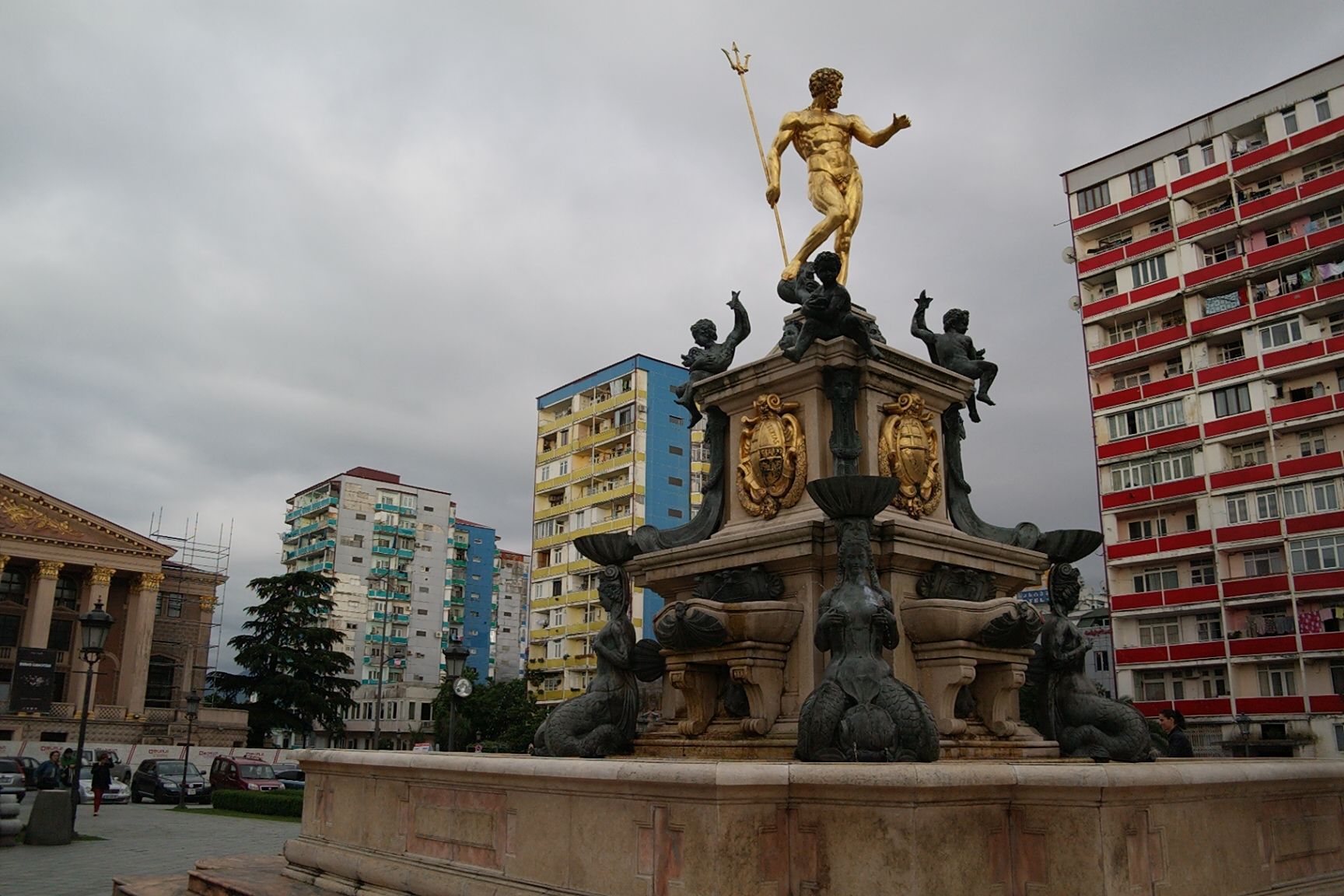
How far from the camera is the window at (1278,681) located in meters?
40.5

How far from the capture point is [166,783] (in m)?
33.1

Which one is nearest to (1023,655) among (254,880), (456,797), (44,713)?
(456,797)

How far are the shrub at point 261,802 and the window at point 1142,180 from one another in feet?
143

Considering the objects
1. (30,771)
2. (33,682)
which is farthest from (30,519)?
(30,771)

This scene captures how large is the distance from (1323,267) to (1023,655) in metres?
41.3

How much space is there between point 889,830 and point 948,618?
143 inches

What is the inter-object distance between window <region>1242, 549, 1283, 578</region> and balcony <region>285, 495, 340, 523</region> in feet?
247

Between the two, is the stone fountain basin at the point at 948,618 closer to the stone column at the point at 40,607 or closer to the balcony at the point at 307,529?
the stone column at the point at 40,607

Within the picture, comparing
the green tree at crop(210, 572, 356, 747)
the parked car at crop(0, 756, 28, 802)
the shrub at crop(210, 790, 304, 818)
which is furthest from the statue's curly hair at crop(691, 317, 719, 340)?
the green tree at crop(210, 572, 356, 747)

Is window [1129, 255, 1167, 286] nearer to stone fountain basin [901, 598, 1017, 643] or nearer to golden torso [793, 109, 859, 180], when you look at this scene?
golden torso [793, 109, 859, 180]

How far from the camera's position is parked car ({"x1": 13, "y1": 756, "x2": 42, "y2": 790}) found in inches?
1341

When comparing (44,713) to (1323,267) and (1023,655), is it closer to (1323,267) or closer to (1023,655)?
(1023,655)

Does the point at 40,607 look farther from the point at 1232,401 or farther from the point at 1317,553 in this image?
the point at 1317,553

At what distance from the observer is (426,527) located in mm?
99062
